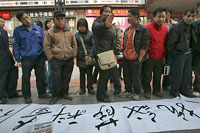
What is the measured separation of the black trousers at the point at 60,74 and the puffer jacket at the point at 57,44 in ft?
0.40

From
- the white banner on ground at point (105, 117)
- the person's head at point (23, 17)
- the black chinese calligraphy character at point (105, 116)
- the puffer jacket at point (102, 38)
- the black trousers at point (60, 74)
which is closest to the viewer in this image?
the white banner on ground at point (105, 117)

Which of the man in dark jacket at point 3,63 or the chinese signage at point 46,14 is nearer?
the man in dark jacket at point 3,63

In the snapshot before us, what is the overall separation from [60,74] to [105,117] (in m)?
1.35

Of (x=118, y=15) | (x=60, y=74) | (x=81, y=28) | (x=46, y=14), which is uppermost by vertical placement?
(x=46, y=14)

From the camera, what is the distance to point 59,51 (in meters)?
2.67

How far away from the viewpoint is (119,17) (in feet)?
32.2

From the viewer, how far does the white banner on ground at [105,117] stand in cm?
176

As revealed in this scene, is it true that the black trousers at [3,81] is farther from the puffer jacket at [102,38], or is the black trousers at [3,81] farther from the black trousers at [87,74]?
the puffer jacket at [102,38]

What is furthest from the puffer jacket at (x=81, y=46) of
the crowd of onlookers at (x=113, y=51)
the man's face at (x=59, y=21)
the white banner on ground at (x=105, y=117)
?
the white banner on ground at (x=105, y=117)

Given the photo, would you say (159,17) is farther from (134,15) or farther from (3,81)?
(3,81)

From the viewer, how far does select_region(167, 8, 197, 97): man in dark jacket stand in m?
2.71

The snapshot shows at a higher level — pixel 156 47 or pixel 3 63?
pixel 156 47

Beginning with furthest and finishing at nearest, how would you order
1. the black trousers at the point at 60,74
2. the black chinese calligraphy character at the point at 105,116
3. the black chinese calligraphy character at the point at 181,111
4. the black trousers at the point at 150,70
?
the black trousers at the point at 150,70 → the black trousers at the point at 60,74 → the black chinese calligraphy character at the point at 181,111 → the black chinese calligraphy character at the point at 105,116

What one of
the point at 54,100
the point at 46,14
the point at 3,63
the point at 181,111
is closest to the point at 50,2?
the point at 46,14
